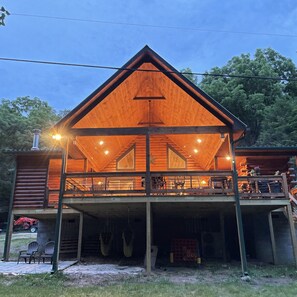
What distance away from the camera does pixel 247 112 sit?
29.1 m

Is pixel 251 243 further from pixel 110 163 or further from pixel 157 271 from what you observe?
pixel 110 163

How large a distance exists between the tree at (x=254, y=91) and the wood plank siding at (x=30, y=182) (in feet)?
63.0

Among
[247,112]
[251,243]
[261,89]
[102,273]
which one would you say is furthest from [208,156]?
[261,89]

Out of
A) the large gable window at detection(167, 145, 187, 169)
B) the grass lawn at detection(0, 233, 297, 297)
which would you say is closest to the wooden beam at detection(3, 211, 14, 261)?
the grass lawn at detection(0, 233, 297, 297)

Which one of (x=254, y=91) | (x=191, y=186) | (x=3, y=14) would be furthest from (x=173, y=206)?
(x=254, y=91)

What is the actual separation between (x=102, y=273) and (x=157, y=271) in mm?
1618

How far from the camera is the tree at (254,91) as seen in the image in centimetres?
2803

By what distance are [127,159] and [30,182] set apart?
14.8 ft

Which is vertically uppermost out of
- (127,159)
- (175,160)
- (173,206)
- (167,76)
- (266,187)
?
(167,76)

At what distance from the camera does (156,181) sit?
1026 centimetres

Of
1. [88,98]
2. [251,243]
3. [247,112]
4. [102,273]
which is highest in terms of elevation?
[247,112]

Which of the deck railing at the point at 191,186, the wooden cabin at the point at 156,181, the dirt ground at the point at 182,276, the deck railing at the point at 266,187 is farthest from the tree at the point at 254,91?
the dirt ground at the point at 182,276

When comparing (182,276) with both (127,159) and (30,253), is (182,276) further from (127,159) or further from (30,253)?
(127,159)

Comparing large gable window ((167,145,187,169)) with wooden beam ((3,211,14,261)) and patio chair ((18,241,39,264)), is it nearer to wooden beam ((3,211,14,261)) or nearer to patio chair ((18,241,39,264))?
patio chair ((18,241,39,264))
